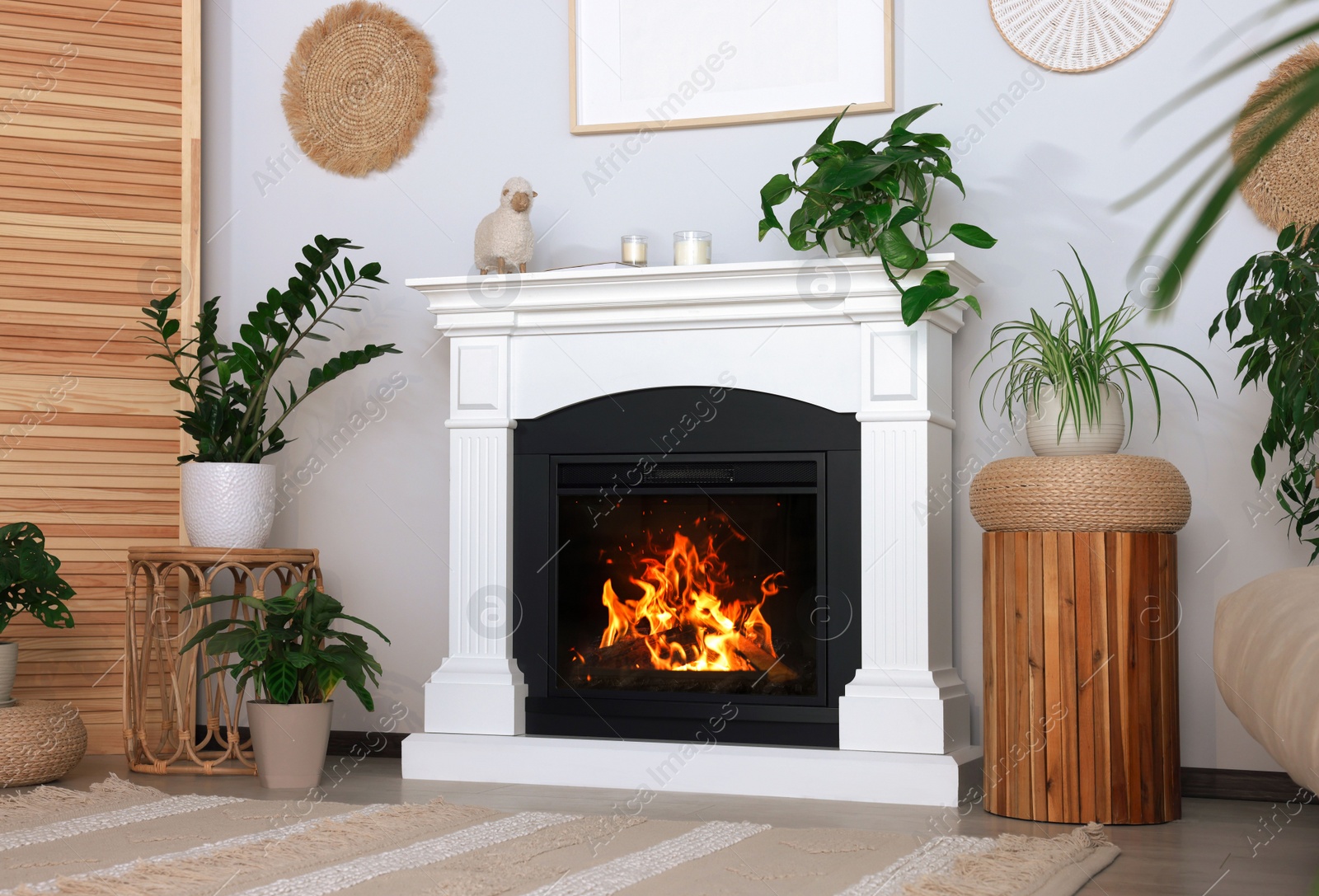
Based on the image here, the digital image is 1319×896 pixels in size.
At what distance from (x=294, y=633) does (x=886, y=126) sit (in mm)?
2069

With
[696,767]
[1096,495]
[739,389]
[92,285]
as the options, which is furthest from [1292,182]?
[92,285]

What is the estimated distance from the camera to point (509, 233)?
11.0 ft

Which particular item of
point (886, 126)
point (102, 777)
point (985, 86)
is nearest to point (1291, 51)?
point (985, 86)

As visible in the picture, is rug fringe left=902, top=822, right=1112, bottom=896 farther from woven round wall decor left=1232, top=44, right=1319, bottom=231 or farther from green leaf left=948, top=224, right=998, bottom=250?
woven round wall decor left=1232, top=44, right=1319, bottom=231

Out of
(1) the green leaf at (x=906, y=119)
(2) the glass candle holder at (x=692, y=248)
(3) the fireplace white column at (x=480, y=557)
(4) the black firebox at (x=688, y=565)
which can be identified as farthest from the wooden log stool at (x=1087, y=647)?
(3) the fireplace white column at (x=480, y=557)

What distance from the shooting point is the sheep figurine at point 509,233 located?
3.35 m

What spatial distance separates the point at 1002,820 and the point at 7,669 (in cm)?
249

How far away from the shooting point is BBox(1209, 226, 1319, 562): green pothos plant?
2.46 m

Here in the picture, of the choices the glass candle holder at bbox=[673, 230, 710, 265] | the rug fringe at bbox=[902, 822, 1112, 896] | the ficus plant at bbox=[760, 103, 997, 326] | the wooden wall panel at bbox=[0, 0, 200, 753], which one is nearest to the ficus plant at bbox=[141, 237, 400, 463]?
the wooden wall panel at bbox=[0, 0, 200, 753]

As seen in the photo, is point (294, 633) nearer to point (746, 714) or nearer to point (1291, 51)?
point (746, 714)

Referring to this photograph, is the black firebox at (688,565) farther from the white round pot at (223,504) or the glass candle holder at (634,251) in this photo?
the white round pot at (223,504)

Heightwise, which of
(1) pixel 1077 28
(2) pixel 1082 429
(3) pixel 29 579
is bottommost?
(3) pixel 29 579

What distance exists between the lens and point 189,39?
12.5ft

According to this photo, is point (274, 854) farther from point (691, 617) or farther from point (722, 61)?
point (722, 61)
